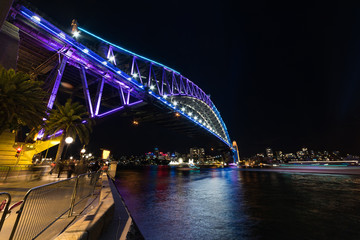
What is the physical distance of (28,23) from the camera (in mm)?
15250

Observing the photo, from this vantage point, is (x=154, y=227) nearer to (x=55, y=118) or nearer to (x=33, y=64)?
(x=55, y=118)

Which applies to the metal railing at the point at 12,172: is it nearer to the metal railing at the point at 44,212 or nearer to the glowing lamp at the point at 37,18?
the metal railing at the point at 44,212

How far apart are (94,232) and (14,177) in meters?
14.3

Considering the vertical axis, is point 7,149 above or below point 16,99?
below

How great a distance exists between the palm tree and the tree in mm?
7819

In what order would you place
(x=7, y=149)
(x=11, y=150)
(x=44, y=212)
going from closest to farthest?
(x=44, y=212) → (x=7, y=149) → (x=11, y=150)

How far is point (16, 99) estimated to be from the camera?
918 centimetres

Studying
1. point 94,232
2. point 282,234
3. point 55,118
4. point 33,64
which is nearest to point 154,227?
point 94,232

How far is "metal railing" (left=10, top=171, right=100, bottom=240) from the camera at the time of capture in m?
2.52

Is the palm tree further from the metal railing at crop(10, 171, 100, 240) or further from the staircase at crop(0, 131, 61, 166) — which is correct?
the metal railing at crop(10, 171, 100, 240)

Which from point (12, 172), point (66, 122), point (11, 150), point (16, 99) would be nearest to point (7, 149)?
point (11, 150)

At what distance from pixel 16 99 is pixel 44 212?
9.71 meters

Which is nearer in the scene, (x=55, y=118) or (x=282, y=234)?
(x=282, y=234)

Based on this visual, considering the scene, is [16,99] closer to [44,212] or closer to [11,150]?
[44,212]
